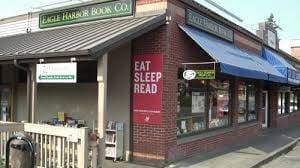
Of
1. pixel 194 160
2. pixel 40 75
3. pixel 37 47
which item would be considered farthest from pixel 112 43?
pixel 194 160

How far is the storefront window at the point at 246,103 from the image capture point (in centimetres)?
1770

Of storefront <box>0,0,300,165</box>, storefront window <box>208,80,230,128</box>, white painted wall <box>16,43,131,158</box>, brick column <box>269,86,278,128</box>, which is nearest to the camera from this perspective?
storefront <box>0,0,300,165</box>

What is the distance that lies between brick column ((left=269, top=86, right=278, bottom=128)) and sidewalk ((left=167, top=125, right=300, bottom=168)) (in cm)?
546

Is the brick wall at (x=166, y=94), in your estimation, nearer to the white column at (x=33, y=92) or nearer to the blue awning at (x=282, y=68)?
the white column at (x=33, y=92)

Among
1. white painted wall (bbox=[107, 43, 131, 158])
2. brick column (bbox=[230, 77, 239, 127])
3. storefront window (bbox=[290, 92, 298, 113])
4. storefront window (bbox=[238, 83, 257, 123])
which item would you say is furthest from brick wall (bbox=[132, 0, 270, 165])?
storefront window (bbox=[290, 92, 298, 113])

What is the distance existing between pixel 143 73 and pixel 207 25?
324 cm

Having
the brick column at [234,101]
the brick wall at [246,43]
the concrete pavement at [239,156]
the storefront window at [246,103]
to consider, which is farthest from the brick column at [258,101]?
the brick column at [234,101]

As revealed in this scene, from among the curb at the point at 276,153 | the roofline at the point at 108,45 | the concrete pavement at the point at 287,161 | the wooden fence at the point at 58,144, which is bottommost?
the concrete pavement at the point at 287,161

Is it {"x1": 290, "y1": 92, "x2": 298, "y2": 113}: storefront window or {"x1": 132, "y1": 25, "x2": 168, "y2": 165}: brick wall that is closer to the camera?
{"x1": 132, "y1": 25, "x2": 168, "y2": 165}: brick wall

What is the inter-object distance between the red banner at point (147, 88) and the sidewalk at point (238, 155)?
136 centimetres

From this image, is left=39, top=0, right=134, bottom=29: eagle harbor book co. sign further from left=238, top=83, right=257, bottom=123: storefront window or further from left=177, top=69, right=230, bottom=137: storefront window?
left=238, top=83, right=257, bottom=123: storefront window

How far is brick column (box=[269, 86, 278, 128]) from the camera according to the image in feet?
78.7

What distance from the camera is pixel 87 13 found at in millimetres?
13102

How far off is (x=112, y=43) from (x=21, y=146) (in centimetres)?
269
